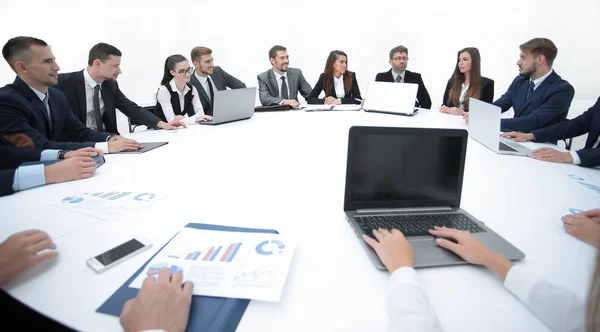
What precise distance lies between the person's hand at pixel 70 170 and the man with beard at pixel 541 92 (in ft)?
8.56

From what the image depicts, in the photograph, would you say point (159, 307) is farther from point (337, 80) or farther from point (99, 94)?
point (337, 80)

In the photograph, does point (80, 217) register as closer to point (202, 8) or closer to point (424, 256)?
point (424, 256)

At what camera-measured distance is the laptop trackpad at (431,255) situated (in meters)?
0.81

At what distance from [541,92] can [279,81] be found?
9.35 feet

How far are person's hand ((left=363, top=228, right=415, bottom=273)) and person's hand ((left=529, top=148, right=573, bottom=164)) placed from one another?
1352 millimetres

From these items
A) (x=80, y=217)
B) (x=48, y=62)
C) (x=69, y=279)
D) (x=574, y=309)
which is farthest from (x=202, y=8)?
(x=574, y=309)

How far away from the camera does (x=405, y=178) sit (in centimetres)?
106

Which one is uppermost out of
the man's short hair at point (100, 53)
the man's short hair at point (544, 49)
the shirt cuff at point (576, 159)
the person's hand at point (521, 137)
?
the man's short hair at point (544, 49)

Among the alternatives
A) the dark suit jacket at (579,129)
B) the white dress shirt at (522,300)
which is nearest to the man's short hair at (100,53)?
the white dress shirt at (522,300)

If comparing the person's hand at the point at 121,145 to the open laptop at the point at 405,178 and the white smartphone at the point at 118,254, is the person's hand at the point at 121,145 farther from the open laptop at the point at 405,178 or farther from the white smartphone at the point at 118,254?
the open laptop at the point at 405,178

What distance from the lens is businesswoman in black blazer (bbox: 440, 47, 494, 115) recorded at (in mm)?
3312

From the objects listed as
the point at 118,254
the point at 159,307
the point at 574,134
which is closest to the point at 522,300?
the point at 159,307

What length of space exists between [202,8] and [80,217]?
4557 millimetres

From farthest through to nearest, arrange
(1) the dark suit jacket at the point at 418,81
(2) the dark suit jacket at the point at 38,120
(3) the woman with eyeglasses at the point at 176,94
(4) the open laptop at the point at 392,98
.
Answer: (1) the dark suit jacket at the point at 418,81 → (3) the woman with eyeglasses at the point at 176,94 → (4) the open laptop at the point at 392,98 → (2) the dark suit jacket at the point at 38,120
